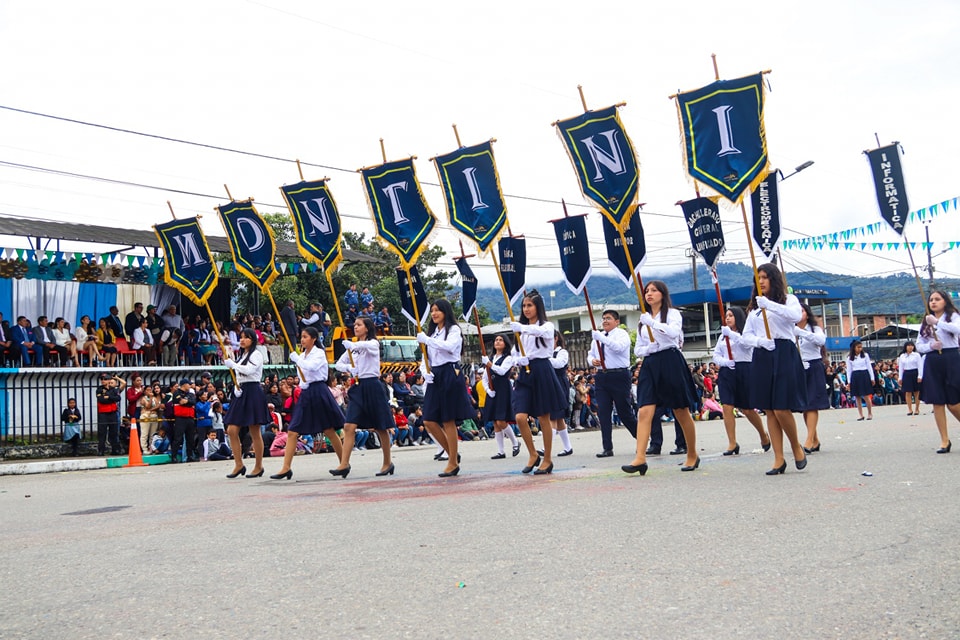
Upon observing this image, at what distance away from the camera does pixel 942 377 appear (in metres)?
10.7

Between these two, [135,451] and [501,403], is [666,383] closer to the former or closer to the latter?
[501,403]

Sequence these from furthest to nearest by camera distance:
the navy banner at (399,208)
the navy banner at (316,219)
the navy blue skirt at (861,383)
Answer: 1. the navy blue skirt at (861,383)
2. the navy banner at (316,219)
3. the navy banner at (399,208)

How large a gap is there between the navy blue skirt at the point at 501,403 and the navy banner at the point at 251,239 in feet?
14.0

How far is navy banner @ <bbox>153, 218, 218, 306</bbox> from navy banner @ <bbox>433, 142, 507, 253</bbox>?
15.2 feet

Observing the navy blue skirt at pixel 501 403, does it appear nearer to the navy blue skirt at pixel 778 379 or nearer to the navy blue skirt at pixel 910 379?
the navy blue skirt at pixel 778 379

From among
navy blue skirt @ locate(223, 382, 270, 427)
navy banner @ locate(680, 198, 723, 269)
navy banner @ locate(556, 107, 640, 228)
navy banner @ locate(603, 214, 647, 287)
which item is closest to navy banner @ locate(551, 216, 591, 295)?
navy banner @ locate(603, 214, 647, 287)

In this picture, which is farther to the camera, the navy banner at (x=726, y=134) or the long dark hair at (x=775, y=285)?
the navy banner at (x=726, y=134)

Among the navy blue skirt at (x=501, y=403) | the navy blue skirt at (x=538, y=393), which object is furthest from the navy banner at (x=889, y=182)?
the navy blue skirt at (x=538, y=393)

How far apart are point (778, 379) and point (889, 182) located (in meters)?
10.6

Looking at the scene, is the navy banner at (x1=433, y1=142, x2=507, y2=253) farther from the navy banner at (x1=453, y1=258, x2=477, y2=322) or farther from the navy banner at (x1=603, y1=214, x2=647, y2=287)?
the navy banner at (x1=453, y1=258, x2=477, y2=322)

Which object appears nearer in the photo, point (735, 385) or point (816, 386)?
point (735, 385)

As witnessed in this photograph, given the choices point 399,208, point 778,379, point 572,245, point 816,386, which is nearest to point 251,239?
point 399,208

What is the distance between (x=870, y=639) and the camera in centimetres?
342

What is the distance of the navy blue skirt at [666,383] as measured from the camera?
364 inches
